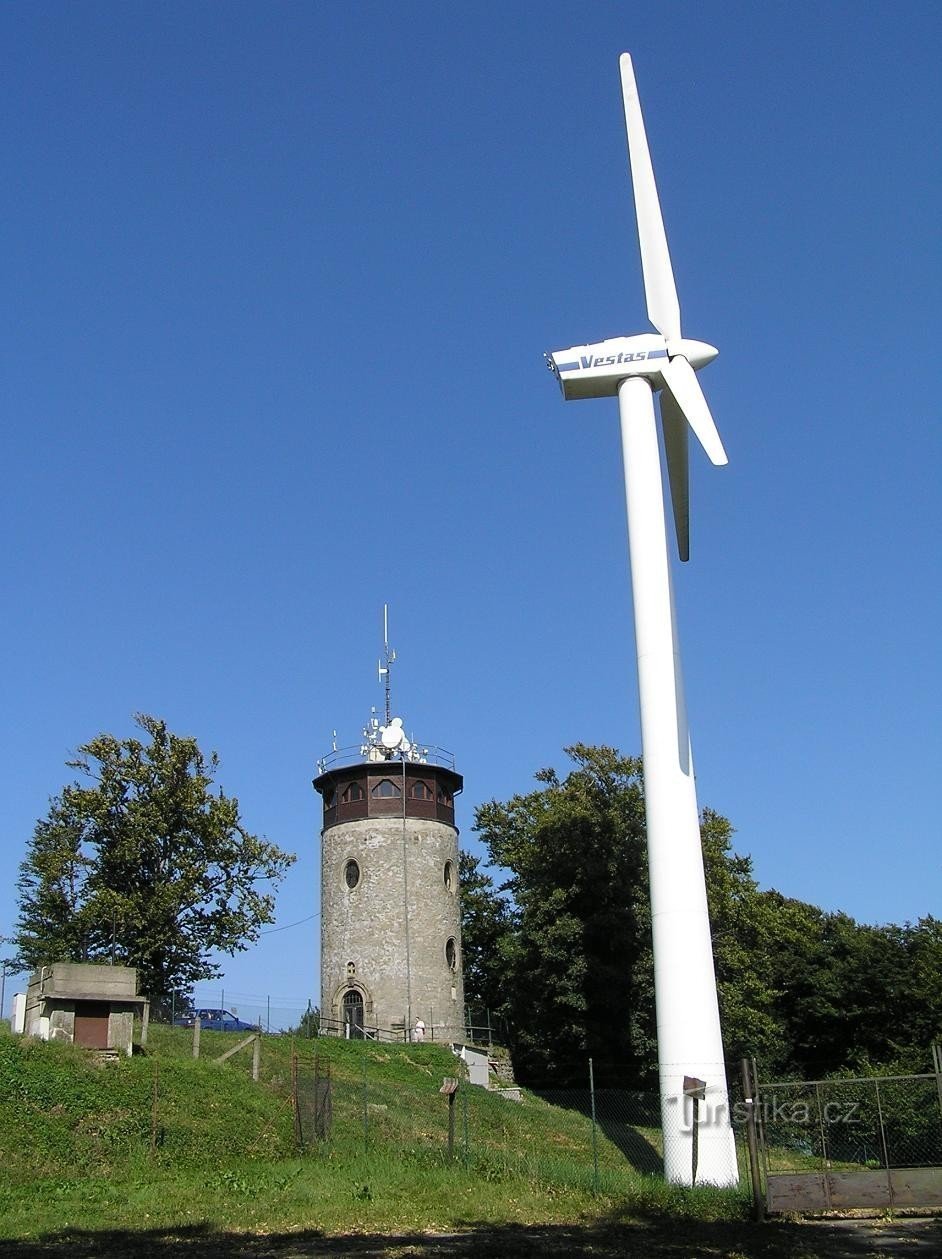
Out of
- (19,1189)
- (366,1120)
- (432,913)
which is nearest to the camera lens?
(19,1189)

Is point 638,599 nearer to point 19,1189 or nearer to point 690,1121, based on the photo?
point 690,1121

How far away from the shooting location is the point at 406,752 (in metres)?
54.5

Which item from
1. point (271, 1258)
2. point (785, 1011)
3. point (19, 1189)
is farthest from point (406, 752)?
point (271, 1258)

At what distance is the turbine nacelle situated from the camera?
1208 inches

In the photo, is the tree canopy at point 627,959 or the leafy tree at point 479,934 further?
the leafy tree at point 479,934

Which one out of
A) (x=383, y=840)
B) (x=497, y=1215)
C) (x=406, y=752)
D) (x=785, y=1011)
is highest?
(x=406, y=752)

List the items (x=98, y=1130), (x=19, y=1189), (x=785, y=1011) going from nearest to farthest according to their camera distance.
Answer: (x=19, y=1189) → (x=98, y=1130) → (x=785, y=1011)

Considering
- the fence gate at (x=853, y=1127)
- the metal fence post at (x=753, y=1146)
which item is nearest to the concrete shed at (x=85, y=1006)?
the fence gate at (x=853, y=1127)

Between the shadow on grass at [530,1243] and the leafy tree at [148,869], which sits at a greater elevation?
the leafy tree at [148,869]

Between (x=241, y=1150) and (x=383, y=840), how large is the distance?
2773cm

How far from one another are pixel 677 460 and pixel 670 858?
10715 millimetres

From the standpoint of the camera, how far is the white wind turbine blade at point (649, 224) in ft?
101

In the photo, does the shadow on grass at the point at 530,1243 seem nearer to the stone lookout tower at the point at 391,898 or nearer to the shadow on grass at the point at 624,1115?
the shadow on grass at the point at 624,1115

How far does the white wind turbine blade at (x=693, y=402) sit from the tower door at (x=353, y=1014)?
31.0 meters
